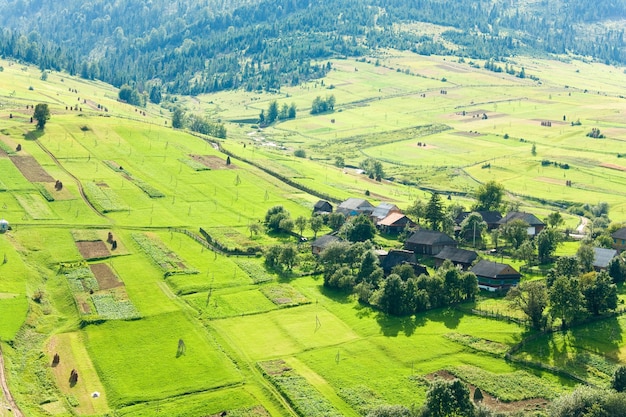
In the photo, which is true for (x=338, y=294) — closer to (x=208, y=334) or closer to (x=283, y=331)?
(x=283, y=331)

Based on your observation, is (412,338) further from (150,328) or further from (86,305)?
(86,305)

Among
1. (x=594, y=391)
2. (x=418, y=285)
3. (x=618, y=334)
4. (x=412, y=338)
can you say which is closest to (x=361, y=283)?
(x=418, y=285)

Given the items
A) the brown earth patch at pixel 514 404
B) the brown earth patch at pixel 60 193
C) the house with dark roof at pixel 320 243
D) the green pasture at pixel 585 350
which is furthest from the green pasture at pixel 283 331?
the brown earth patch at pixel 60 193

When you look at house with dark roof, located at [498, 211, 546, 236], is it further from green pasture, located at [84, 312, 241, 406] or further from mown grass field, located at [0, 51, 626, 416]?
green pasture, located at [84, 312, 241, 406]

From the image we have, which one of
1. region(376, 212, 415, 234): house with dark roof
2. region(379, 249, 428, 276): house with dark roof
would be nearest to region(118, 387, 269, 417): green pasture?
region(379, 249, 428, 276): house with dark roof

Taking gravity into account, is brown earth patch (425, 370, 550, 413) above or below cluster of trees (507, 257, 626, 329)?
below
